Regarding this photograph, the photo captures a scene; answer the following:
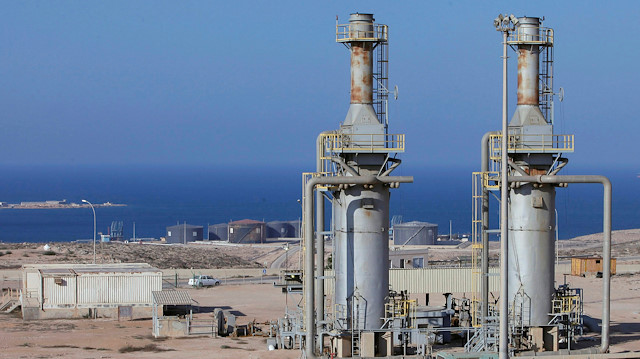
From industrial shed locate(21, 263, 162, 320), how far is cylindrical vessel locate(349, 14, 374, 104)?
19.4m

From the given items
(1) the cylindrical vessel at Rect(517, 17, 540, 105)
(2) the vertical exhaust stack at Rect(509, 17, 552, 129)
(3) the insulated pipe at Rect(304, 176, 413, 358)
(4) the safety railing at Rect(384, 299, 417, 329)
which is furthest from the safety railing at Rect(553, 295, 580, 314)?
(3) the insulated pipe at Rect(304, 176, 413, 358)

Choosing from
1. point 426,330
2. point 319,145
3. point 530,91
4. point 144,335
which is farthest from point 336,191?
point 144,335

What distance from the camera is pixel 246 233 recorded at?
13362cm

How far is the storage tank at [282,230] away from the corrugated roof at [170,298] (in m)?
90.7

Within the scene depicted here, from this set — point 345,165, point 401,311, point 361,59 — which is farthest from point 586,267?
point 361,59

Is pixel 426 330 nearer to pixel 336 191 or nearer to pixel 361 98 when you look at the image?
pixel 336 191

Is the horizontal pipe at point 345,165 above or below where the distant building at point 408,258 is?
above

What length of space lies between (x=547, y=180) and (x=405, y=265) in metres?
28.1

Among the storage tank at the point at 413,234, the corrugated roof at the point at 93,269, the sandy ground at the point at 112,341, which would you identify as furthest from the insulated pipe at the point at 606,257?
the storage tank at the point at 413,234

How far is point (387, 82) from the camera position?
136 ft

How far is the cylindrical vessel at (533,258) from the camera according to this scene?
4194 cm

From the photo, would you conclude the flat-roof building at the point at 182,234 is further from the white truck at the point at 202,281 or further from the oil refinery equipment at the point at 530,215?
the oil refinery equipment at the point at 530,215

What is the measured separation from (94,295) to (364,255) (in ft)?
65.3

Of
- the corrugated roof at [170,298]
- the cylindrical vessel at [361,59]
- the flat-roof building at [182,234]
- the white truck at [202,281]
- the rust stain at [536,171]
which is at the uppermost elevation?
the cylindrical vessel at [361,59]
